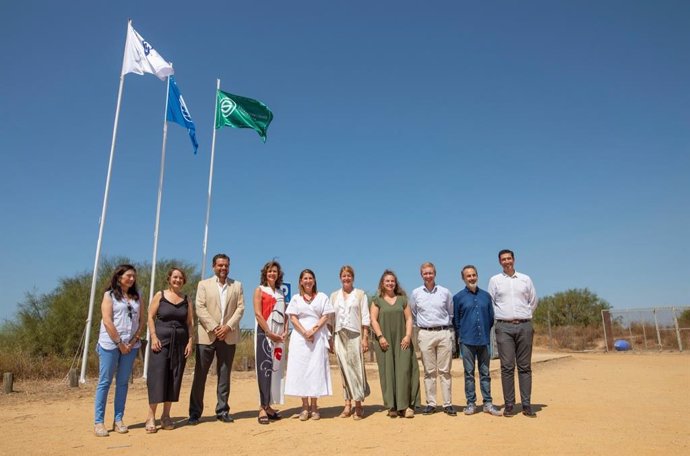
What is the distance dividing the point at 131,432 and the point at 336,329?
2.76 metres

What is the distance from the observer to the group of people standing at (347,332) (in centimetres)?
609

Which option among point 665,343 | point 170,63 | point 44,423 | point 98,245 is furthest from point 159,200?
point 665,343

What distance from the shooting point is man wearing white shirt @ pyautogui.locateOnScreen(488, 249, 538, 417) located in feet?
20.1

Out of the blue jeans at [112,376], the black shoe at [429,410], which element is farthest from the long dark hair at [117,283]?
the black shoe at [429,410]

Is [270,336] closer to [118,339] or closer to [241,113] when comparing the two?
[118,339]

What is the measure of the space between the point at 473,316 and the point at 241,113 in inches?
384

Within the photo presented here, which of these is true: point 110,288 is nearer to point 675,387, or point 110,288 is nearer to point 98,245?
point 98,245

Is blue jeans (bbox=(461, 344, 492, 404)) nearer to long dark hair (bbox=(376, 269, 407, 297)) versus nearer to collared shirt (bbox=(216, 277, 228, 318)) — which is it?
long dark hair (bbox=(376, 269, 407, 297))

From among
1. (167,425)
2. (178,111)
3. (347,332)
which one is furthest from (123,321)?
(178,111)

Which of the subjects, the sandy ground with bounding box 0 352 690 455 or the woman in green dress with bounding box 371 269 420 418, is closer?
the sandy ground with bounding box 0 352 690 455

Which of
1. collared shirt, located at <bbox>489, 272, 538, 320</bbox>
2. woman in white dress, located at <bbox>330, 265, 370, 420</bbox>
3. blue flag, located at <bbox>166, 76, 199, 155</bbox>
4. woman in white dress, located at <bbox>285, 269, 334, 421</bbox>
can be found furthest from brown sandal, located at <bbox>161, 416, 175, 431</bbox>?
blue flag, located at <bbox>166, 76, 199, 155</bbox>

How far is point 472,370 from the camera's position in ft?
20.9

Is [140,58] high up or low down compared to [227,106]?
up

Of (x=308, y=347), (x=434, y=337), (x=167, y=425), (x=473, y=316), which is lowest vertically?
(x=167, y=425)
